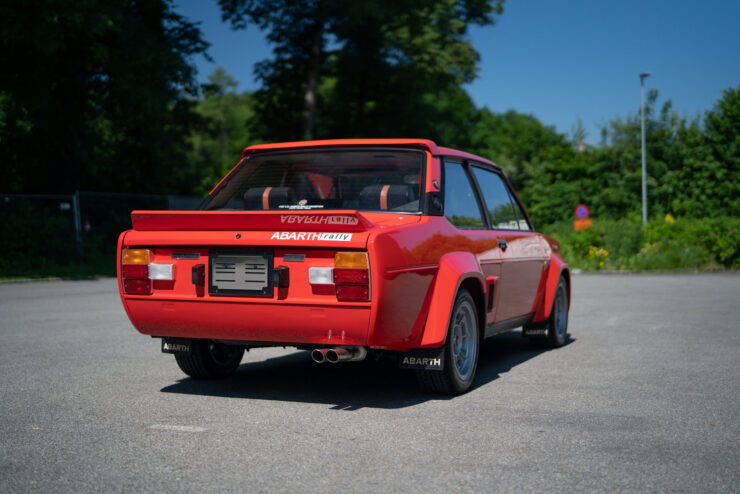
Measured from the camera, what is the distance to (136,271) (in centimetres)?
541

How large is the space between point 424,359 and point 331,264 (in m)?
1.02

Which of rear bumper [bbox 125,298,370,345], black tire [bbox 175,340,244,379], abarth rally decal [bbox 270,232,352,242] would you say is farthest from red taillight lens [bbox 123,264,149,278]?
abarth rally decal [bbox 270,232,352,242]

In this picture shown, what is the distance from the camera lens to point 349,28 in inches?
1357

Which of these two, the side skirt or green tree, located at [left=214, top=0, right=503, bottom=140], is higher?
green tree, located at [left=214, top=0, right=503, bottom=140]

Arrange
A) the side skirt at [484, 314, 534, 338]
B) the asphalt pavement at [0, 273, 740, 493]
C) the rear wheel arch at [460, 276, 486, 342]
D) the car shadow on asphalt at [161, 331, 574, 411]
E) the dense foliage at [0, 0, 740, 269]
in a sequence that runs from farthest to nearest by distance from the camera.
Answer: the dense foliage at [0, 0, 740, 269]
the side skirt at [484, 314, 534, 338]
the rear wheel arch at [460, 276, 486, 342]
the car shadow on asphalt at [161, 331, 574, 411]
the asphalt pavement at [0, 273, 740, 493]

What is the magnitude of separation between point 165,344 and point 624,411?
128 inches

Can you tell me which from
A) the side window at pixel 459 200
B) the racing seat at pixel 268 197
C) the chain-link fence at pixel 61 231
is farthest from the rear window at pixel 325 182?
the chain-link fence at pixel 61 231

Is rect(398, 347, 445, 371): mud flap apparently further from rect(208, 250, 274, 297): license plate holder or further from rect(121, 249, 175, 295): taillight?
rect(121, 249, 175, 295): taillight

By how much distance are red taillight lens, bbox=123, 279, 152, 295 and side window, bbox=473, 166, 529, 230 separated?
9.62 ft

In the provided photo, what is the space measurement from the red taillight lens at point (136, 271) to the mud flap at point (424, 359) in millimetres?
1794

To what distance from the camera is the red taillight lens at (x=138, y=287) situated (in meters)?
5.38

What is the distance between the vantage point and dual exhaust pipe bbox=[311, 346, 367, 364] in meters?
5.05

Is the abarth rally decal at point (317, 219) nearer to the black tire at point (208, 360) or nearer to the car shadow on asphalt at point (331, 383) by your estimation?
the car shadow on asphalt at point (331, 383)

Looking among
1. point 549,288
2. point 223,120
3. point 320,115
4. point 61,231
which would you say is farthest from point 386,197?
point 223,120
